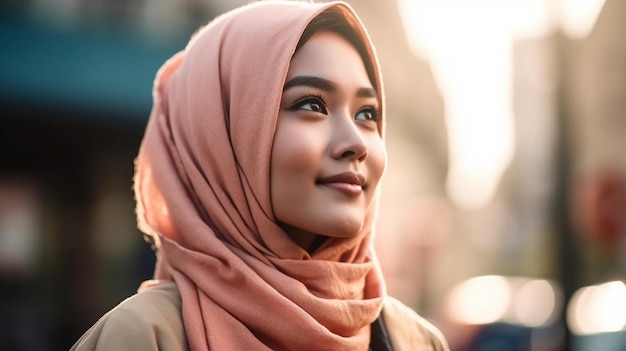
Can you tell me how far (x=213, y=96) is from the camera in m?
2.16

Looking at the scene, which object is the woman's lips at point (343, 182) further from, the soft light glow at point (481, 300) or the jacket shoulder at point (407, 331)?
the soft light glow at point (481, 300)

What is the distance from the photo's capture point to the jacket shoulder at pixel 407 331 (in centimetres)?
235

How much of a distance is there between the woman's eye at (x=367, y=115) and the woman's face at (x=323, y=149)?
0.7 inches

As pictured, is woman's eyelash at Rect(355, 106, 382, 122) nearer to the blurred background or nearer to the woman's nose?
the woman's nose

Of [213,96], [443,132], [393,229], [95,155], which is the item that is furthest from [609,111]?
[213,96]

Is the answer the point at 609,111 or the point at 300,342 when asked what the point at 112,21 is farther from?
the point at 609,111

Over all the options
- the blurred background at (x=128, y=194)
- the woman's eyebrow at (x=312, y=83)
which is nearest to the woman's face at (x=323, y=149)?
the woman's eyebrow at (x=312, y=83)

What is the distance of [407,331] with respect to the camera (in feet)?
7.90

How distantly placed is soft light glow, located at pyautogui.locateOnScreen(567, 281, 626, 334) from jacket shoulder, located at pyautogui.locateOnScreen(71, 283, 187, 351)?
4.94 m

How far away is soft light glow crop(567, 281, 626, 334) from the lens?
7.28 metres

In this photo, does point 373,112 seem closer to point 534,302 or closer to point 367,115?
point 367,115

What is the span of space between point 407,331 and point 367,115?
0.66 m

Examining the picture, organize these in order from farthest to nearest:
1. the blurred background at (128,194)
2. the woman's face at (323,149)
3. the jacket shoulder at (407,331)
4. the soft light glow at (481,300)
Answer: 1. the soft light glow at (481,300)
2. the blurred background at (128,194)
3. the jacket shoulder at (407,331)
4. the woman's face at (323,149)

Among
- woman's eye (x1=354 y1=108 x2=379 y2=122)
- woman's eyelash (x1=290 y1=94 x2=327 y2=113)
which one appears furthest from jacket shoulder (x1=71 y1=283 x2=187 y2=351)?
woman's eye (x1=354 y1=108 x2=379 y2=122)
